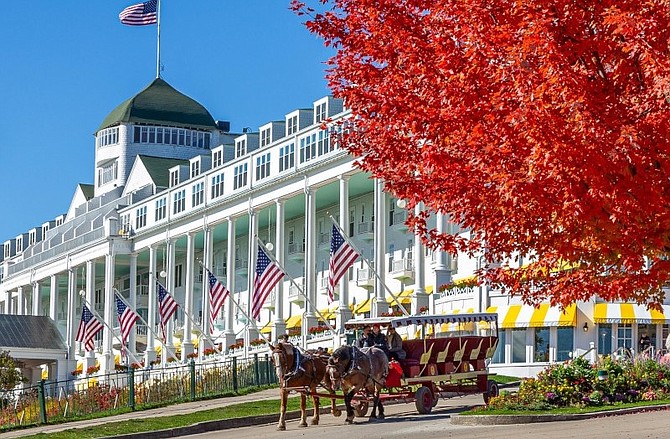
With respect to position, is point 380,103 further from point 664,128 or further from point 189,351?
point 189,351

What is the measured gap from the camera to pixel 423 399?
30.7 metres

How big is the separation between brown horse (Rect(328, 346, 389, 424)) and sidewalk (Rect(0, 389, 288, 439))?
402 cm

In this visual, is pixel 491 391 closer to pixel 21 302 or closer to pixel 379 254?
pixel 379 254

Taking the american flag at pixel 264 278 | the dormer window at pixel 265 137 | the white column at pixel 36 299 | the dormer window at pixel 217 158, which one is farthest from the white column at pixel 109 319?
the american flag at pixel 264 278

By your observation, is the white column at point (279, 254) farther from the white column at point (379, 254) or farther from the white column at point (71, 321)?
the white column at point (71, 321)

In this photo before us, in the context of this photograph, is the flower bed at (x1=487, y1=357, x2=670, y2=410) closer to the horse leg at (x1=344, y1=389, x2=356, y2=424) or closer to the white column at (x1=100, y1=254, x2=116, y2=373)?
the horse leg at (x1=344, y1=389, x2=356, y2=424)

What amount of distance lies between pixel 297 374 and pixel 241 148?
53.5 m

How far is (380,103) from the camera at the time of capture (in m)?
18.0

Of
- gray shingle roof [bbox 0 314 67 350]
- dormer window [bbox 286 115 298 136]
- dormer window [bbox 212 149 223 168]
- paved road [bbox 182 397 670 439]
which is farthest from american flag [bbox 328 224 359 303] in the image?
gray shingle roof [bbox 0 314 67 350]

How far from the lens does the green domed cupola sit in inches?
4284

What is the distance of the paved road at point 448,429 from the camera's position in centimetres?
2334

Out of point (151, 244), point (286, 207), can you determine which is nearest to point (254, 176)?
point (286, 207)

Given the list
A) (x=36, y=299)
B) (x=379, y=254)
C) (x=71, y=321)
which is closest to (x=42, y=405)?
(x=379, y=254)

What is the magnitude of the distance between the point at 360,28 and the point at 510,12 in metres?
3.07
